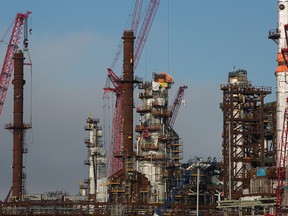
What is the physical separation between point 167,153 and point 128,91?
18.5 meters

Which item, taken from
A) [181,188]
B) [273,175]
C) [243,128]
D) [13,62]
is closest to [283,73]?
[273,175]

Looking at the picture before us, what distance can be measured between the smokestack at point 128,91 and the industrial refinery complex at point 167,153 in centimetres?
17

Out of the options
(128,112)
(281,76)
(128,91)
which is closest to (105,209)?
(128,112)

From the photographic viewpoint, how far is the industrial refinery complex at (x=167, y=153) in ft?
432

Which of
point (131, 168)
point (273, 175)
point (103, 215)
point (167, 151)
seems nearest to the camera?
point (273, 175)

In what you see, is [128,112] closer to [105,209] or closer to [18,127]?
[105,209]

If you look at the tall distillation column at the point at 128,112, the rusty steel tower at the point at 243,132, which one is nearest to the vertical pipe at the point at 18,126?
the tall distillation column at the point at 128,112

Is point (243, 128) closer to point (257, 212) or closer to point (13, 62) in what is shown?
point (257, 212)

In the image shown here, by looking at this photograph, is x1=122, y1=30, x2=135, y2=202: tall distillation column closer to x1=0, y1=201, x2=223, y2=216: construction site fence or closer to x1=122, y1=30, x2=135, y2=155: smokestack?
x1=122, y1=30, x2=135, y2=155: smokestack

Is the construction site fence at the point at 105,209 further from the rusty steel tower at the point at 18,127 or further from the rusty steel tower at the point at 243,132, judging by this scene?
the rusty steel tower at the point at 18,127

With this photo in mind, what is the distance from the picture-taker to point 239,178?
144 m

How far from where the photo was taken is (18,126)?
587 ft

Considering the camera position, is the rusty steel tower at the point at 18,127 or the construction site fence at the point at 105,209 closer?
the construction site fence at the point at 105,209

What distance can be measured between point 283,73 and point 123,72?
144 ft
